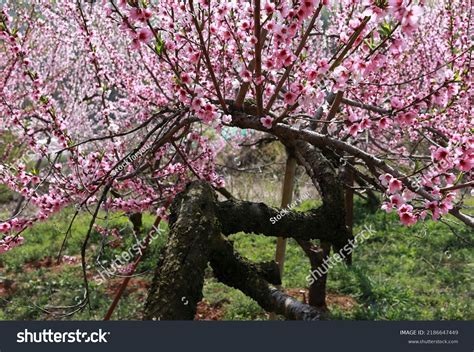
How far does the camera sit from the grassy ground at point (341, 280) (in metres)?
5.32

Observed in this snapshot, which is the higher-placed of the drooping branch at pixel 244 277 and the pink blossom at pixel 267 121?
the pink blossom at pixel 267 121

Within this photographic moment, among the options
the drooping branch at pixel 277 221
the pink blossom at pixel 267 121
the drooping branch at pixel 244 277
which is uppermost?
the pink blossom at pixel 267 121

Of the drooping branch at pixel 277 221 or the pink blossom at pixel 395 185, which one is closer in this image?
the pink blossom at pixel 395 185

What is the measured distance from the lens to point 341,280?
6.05m

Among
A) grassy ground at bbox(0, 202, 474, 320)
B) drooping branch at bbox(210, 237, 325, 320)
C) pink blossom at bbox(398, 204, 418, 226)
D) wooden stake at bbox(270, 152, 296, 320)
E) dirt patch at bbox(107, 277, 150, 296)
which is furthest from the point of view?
dirt patch at bbox(107, 277, 150, 296)

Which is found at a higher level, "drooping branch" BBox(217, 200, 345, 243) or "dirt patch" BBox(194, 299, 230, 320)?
"drooping branch" BBox(217, 200, 345, 243)

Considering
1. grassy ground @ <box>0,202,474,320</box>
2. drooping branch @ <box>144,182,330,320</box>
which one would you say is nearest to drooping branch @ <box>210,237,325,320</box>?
drooping branch @ <box>144,182,330,320</box>

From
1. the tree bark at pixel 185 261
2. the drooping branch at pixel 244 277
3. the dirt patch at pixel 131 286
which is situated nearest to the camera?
the tree bark at pixel 185 261

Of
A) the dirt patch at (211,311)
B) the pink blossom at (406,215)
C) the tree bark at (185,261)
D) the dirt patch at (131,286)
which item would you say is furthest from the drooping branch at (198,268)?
the dirt patch at (131,286)

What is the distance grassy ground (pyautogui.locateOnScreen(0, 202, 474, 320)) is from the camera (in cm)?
532

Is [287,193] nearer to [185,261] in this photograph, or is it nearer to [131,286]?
[185,261]

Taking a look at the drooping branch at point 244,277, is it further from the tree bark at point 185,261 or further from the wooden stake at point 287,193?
the wooden stake at point 287,193

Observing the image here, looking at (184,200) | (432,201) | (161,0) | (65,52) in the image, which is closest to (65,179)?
(161,0)

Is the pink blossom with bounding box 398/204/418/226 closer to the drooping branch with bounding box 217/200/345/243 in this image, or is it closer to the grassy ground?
the drooping branch with bounding box 217/200/345/243
